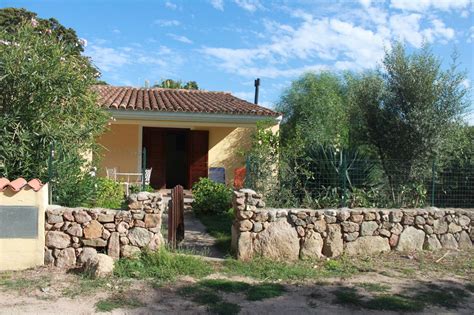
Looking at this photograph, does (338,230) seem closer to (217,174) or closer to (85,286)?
(85,286)

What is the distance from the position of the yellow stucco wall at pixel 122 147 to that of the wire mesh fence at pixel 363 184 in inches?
226

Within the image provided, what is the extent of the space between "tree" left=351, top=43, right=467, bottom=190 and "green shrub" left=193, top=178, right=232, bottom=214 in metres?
3.69

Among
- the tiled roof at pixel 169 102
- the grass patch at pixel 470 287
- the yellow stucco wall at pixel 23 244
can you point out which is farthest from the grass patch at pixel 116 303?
the tiled roof at pixel 169 102

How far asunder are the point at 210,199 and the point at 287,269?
13.5 ft

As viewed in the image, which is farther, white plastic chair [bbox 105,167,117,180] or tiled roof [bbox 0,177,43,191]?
white plastic chair [bbox 105,167,117,180]

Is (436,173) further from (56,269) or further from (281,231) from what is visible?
(56,269)

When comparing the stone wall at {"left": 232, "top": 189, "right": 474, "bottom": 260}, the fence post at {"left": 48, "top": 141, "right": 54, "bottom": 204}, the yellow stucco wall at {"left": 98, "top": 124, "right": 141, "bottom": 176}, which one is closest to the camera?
the fence post at {"left": 48, "top": 141, "right": 54, "bottom": 204}

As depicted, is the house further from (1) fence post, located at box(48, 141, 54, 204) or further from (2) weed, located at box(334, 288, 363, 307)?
(2) weed, located at box(334, 288, 363, 307)

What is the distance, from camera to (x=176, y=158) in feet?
48.9

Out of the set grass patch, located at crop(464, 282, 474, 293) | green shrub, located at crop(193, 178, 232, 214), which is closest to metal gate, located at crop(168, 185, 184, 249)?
green shrub, located at crop(193, 178, 232, 214)

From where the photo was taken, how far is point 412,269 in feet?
22.5

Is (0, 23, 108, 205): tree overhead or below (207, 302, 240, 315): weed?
overhead

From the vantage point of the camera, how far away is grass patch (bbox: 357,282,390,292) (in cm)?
581

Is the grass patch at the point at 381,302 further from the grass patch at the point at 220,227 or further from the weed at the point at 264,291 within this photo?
the grass patch at the point at 220,227
